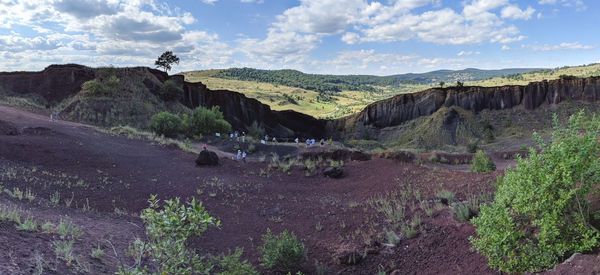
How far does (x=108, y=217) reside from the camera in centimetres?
975

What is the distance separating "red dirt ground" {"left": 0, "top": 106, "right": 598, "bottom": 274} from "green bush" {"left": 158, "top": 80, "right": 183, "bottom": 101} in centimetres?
2876

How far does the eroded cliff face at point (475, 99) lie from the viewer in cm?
6116

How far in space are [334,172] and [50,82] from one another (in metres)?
44.3

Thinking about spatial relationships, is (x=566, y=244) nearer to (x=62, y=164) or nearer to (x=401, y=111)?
(x=62, y=164)

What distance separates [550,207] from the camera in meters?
5.72

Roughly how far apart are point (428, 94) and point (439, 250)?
66455 millimetres

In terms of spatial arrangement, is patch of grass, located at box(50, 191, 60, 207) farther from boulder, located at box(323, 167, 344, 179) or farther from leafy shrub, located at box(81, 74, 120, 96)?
leafy shrub, located at box(81, 74, 120, 96)

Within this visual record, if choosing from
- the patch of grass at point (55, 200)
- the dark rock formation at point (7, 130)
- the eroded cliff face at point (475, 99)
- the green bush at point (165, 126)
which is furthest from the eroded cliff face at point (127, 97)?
the patch of grass at point (55, 200)

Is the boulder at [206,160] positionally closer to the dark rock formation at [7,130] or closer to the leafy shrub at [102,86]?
the dark rock formation at [7,130]

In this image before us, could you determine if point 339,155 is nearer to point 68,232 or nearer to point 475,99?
point 68,232

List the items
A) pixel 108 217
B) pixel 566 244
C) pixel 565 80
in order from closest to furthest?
pixel 566 244 → pixel 108 217 → pixel 565 80

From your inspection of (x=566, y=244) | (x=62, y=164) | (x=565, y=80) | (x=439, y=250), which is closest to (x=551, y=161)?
(x=566, y=244)

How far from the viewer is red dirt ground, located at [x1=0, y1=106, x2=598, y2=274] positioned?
278 inches

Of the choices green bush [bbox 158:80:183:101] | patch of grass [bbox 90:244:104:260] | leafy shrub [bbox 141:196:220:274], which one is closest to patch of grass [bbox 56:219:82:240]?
patch of grass [bbox 90:244:104:260]
